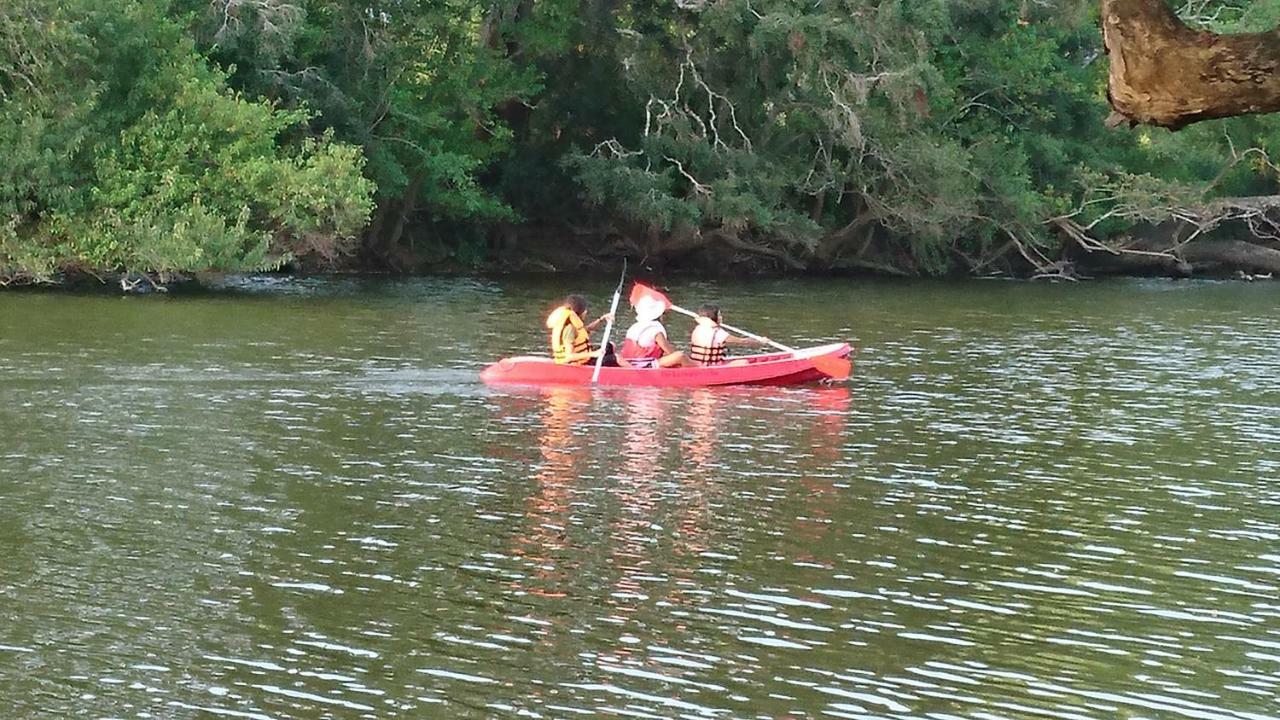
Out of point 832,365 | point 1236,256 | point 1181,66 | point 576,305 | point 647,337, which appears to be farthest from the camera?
point 1236,256

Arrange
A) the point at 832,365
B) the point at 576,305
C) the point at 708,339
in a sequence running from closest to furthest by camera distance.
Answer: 1. the point at 832,365
2. the point at 576,305
3. the point at 708,339

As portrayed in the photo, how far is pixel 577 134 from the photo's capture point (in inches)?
1662

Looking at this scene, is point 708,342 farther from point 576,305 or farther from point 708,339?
point 576,305

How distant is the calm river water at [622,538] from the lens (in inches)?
365

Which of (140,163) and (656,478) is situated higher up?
(140,163)

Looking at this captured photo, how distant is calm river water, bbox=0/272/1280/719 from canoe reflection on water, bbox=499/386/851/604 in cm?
5

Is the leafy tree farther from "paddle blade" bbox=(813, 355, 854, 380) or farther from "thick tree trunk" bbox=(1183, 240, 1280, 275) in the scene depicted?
"thick tree trunk" bbox=(1183, 240, 1280, 275)

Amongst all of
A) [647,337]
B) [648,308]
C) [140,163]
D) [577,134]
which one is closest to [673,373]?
[647,337]

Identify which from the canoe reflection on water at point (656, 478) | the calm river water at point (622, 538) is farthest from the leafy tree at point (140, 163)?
the canoe reflection on water at point (656, 478)

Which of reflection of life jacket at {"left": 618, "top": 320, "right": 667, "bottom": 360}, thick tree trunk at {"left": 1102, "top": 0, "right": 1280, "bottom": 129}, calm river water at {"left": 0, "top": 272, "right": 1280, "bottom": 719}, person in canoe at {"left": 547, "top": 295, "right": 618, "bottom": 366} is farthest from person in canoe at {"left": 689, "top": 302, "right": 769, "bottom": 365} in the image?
thick tree trunk at {"left": 1102, "top": 0, "right": 1280, "bottom": 129}

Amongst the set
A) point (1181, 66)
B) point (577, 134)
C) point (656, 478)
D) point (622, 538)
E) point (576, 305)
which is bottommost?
point (622, 538)

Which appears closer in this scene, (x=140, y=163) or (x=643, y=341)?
(x=643, y=341)

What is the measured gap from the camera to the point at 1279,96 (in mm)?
3381

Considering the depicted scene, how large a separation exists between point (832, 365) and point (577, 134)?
21.9 meters
